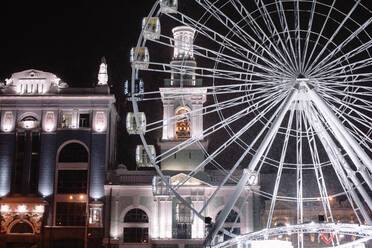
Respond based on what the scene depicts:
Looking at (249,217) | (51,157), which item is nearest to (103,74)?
(51,157)

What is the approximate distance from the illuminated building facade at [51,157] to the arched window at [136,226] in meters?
2.60

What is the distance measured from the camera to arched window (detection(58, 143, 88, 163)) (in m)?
49.8

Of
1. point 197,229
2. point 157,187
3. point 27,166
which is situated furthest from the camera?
point 27,166

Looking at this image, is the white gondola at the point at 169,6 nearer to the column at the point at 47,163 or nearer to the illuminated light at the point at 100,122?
the illuminated light at the point at 100,122

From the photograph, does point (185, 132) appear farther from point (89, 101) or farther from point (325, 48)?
point (325, 48)

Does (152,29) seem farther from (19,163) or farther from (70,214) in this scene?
(19,163)

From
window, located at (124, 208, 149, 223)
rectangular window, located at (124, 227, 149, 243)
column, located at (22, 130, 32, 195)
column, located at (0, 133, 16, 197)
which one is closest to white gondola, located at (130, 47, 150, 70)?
window, located at (124, 208, 149, 223)

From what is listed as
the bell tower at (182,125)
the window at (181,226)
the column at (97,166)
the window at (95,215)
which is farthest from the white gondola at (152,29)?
the column at (97,166)

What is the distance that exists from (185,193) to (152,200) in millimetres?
3003

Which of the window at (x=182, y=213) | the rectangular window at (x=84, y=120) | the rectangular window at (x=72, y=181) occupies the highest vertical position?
the rectangular window at (x=84, y=120)

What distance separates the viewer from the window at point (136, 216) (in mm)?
45781

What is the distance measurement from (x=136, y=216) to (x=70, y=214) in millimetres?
6602

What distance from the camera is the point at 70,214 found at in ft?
157

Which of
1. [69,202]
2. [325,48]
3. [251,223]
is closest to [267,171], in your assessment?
[251,223]
